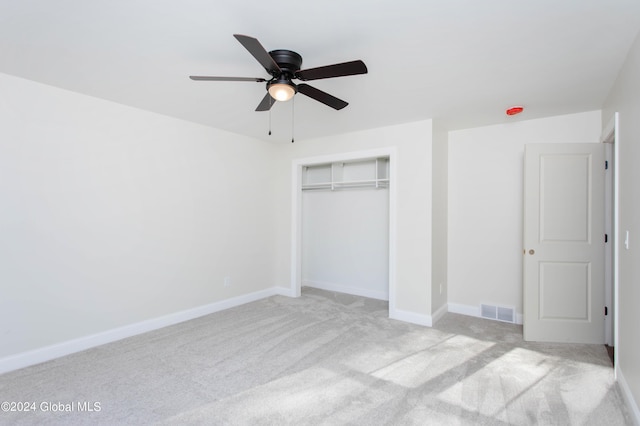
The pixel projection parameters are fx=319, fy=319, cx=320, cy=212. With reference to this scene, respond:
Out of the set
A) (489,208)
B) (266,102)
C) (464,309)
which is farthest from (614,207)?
(266,102)

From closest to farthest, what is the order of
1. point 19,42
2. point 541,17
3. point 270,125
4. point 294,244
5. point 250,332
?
point 541,17
point 19,42
point 250,332
point 270,125
point 294,244

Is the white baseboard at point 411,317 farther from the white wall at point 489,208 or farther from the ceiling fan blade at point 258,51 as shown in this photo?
the ceiling fan blade at point 258,51

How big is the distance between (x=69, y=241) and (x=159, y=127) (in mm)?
1505

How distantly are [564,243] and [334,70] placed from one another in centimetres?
299

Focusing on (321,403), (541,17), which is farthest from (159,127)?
(541,17)

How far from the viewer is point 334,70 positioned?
1.98 meters

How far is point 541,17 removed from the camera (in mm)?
1854

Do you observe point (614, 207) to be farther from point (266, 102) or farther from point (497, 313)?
point (266, 102)

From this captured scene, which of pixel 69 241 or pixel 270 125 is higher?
pixel 270 125

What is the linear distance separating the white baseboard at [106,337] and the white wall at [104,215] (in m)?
0.06

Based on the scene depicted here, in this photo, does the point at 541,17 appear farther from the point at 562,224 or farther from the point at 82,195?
the point at 82,195

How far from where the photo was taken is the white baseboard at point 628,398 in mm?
1965

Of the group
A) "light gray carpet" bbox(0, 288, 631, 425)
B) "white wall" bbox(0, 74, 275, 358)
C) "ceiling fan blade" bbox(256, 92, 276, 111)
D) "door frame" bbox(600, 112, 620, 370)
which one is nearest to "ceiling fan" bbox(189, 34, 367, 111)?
"ceiling fan blade" bbox(256, 92, 276, 111)

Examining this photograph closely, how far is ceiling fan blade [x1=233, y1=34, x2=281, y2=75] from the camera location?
1.62 m
